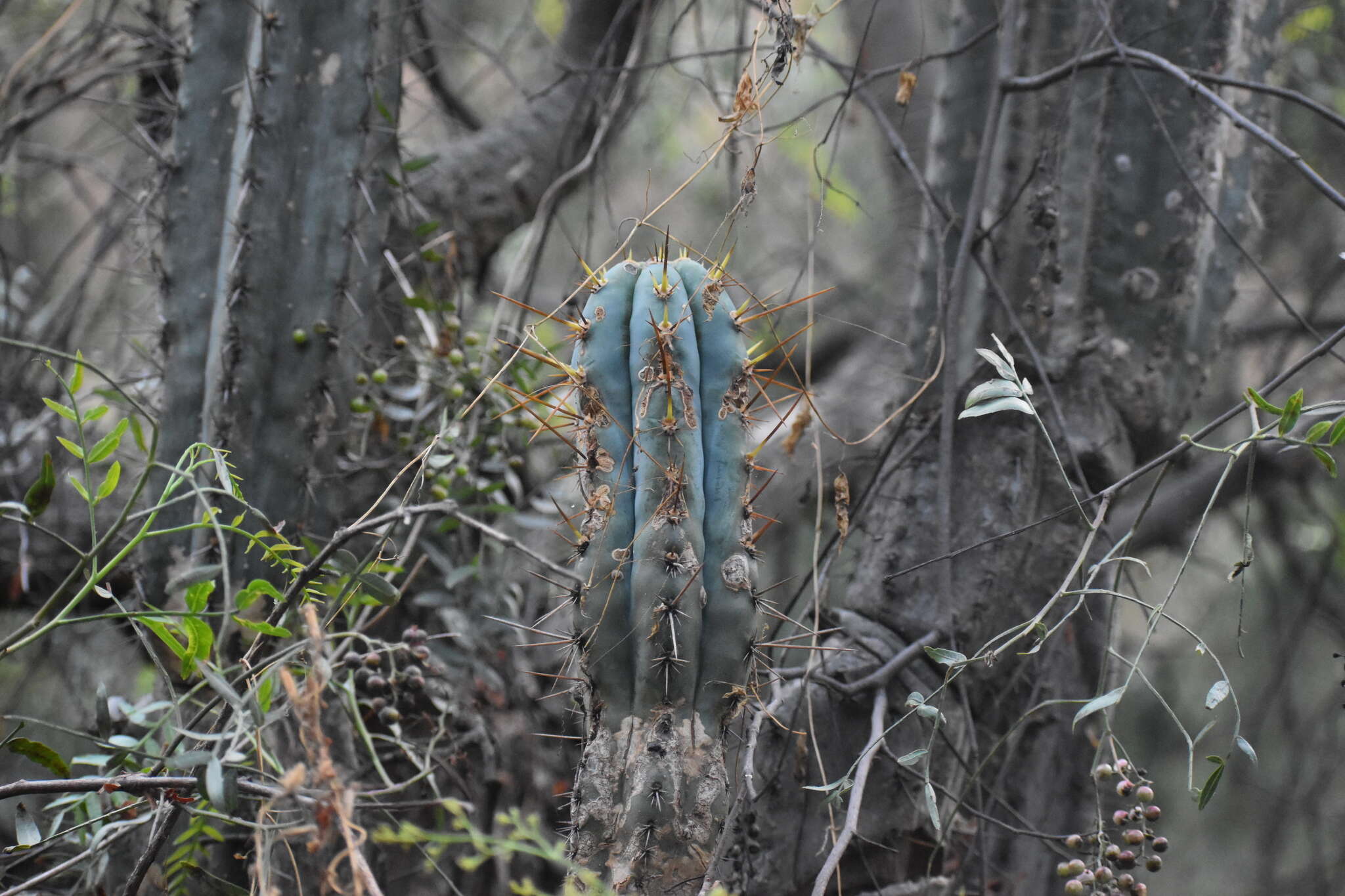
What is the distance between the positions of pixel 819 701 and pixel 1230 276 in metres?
1.06

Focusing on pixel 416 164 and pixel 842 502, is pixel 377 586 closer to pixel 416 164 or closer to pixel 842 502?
pixel 842 502

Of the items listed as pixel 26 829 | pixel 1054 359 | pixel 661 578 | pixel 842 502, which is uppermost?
pixel 1054 359

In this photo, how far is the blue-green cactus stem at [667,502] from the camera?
1.05 m

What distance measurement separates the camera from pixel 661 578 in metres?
1.04

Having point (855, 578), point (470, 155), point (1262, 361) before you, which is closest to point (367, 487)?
point (855, 578)

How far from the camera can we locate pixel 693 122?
4789mm

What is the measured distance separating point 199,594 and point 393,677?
15.1 inches

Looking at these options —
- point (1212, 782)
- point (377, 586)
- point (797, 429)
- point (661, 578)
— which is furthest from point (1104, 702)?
point (377, 586)

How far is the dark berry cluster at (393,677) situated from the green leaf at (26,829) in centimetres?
40

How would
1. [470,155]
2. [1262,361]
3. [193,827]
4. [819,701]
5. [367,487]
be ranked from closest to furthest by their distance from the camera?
[193,827]
[819,701]
[367,487]
[470,155]
[1262,361]

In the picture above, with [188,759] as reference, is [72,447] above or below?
above

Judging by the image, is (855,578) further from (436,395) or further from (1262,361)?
(1262,361)

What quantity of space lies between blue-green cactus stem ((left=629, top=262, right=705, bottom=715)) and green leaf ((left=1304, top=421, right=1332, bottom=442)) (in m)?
0.62

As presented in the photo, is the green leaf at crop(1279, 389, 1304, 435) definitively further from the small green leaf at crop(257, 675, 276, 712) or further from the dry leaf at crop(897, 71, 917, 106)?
the small green leaf at crop(257, 675, 276, 712)
